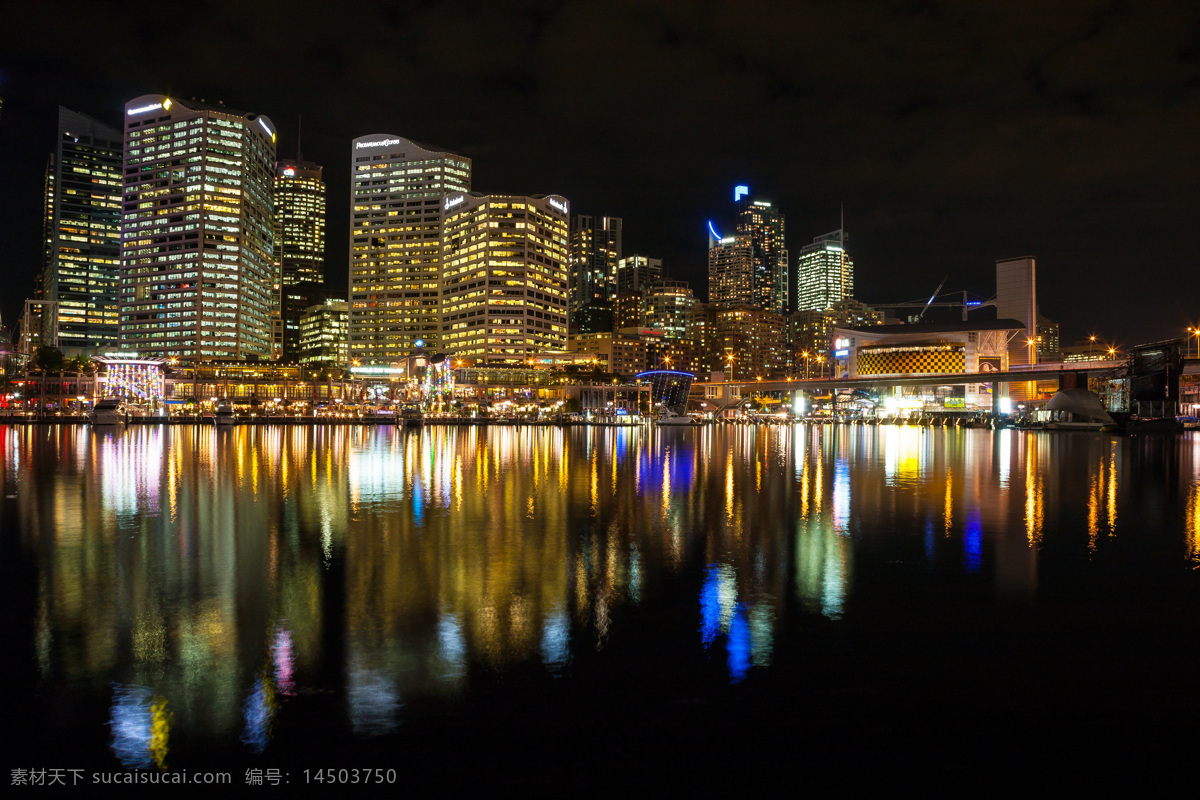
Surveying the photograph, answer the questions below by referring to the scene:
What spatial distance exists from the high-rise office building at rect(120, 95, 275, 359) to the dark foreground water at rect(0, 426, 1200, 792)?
195 meters

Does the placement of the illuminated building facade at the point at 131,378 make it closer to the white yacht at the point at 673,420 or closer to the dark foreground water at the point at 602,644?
the white yacht at the point at 673,420

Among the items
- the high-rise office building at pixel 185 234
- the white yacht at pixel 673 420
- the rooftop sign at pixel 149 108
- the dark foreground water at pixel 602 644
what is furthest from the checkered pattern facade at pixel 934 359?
the rooftop sign at pixel 149 108

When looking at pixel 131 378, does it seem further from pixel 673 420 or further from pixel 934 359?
pixel 934 359

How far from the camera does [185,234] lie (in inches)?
7446

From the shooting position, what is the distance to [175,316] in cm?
18900

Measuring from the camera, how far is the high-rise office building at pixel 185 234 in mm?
188375

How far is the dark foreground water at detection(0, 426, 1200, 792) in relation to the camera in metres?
5.57

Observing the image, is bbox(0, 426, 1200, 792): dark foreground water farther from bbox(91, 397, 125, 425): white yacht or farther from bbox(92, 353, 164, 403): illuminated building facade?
bbox(92, 353, 164, 403): illuminated building facade

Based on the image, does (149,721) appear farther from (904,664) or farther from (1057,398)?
(1057,398)

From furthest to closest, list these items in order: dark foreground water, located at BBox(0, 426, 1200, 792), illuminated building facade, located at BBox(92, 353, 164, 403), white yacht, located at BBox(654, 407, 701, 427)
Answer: illuminated building facade, located at BBox(92, 353, 164, 403)
white yacht, located at BBox(654, 407, 701, 427)
dark foreground water, located at BBox(0, 426, 1200, 792)

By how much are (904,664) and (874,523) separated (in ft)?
30.7

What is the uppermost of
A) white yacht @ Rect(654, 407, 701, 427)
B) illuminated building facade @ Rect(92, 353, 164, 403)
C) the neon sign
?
the neon sign

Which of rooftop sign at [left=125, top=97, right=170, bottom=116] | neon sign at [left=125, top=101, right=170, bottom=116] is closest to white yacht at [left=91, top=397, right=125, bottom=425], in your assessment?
rooftop sign at [left=125, top=97, right=170, bottom=116]

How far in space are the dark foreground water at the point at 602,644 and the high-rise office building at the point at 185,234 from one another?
640 feet
